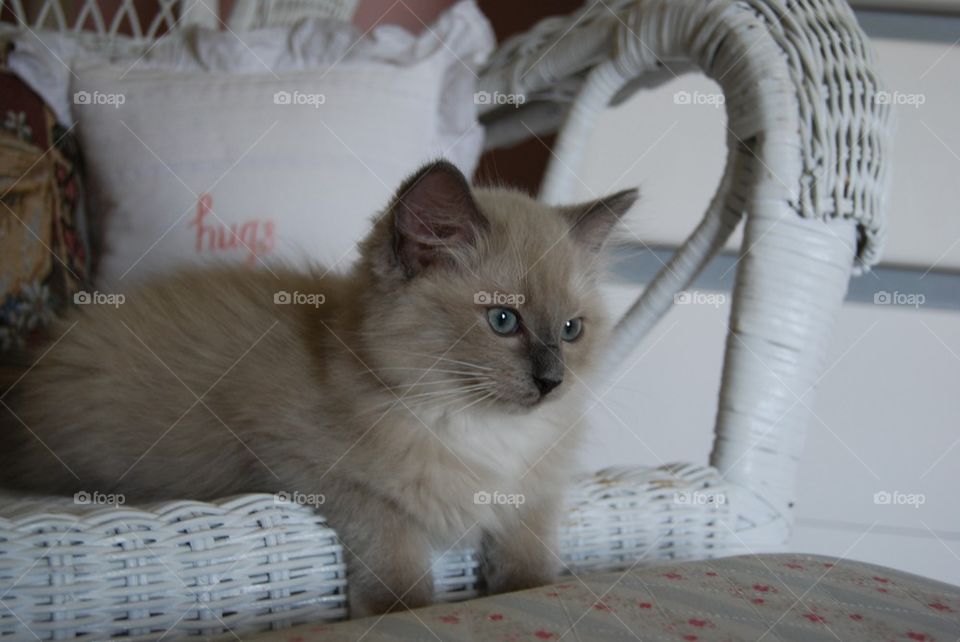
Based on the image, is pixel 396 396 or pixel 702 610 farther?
pixel 396 396

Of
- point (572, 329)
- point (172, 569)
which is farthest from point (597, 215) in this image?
point (172, 569)

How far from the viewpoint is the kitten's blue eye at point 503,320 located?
0.98m

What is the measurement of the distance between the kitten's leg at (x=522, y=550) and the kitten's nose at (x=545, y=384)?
168 mm

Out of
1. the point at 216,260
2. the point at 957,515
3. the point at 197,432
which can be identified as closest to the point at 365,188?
the point at 216,260

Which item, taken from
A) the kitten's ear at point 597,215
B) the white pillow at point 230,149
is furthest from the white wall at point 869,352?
the kitten's ear at point 597,215

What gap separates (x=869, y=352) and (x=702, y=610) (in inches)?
61.4

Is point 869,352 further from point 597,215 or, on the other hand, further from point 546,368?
point 546,368

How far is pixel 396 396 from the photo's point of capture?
0.97m

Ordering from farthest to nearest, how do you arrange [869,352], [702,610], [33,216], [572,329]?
[869,352] < [33,216] < [572,329] < [702,610]

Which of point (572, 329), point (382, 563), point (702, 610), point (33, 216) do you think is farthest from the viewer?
point (33, 216)

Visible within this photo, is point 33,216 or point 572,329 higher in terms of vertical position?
point 33,216

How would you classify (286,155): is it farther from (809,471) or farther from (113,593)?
(809,471)

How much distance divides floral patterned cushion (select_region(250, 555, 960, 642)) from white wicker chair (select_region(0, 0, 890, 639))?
0.45 ft

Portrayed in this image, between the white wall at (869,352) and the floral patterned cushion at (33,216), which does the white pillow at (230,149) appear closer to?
the floral patterned cushion at (33,216)
